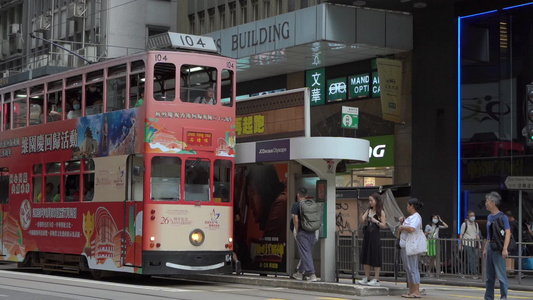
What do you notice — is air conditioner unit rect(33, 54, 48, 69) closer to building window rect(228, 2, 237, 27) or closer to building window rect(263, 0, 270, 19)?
building window rect(228, 2, 237, 27)

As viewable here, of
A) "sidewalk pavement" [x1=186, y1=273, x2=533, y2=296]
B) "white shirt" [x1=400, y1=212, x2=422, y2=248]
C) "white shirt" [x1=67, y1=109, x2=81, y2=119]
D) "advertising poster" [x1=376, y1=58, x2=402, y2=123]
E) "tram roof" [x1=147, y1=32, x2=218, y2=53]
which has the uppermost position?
"advertising poster" [x1=376, y1=58, x2=402, y2=123]

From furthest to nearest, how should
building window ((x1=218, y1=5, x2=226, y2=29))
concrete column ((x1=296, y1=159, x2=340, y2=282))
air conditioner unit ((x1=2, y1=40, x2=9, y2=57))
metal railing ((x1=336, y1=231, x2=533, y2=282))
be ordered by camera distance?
air conditioner unit ((x1=2, y1=40, x2=9, y2=57)), building window ((x1=218, y1=5, x2=226, y2=29)), metal railing ((x1=336, y1=231, x2=533, y2=282)), concrete column ((x1=296, y1=159, x2=340, y2=282))

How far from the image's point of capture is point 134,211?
57.8ft

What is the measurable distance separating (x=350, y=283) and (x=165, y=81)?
195 inches

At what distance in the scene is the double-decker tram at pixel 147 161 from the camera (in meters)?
17.4

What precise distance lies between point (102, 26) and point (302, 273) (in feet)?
97.3

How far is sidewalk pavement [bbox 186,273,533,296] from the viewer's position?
16109mm

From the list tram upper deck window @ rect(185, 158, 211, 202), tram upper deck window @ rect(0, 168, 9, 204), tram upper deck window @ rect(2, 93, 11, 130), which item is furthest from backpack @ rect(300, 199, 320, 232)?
tram upper deck window @ rect(2, 93, 11, 130)

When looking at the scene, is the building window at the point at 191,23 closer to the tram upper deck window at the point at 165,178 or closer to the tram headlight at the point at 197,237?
the tram upper deck window at the point at 165,178

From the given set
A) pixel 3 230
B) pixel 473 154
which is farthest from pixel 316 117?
pixel 3 230

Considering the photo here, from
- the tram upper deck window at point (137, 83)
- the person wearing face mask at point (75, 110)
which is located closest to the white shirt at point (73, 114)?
the person wearing face mask at point (75, 110)

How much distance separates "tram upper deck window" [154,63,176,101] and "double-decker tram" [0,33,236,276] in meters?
0.02

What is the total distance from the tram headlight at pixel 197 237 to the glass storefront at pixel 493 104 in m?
10.9

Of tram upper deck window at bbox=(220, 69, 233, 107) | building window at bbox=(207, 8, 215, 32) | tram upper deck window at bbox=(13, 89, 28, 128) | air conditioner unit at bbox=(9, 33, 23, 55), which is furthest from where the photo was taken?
air conditioner unit at bbox=(9, 33, 23, 55)
